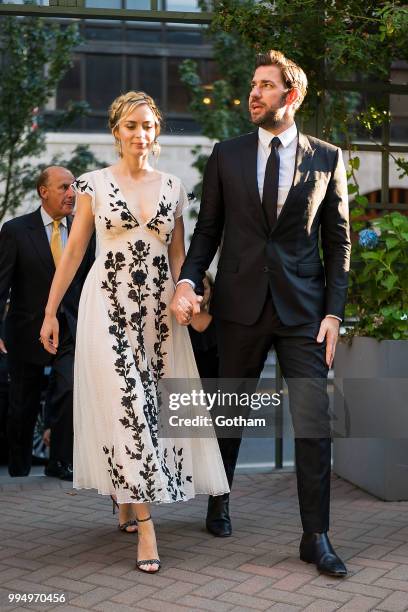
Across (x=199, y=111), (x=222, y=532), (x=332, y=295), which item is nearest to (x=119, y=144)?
(x=332, y=295)

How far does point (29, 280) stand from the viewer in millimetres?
6547

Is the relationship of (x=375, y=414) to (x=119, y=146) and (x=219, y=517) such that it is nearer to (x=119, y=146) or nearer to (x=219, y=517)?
(x=219, y=517)

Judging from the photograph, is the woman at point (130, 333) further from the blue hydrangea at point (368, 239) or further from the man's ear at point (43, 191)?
the man's ear at point (43, 191)

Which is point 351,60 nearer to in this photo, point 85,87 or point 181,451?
point 181,451

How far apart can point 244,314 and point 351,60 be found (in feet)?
7.35

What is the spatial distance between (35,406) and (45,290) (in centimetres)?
86

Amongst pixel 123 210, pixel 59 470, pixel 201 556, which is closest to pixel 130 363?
pixel 123 210

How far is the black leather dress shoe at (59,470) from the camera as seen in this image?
6.43 metres

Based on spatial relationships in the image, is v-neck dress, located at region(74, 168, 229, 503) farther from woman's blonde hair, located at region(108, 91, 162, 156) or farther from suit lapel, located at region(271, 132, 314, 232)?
suit lapel, located at region(271, 132, 314, 232)

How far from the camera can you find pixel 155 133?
4754 millimetres

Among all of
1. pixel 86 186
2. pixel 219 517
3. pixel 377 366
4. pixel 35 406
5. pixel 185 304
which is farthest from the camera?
pixel 35 406

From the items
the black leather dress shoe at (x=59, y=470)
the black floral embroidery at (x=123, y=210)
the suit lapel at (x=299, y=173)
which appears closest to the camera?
the suit lapel at (x=299, y=173)

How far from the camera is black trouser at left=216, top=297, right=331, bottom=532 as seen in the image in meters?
4.39
